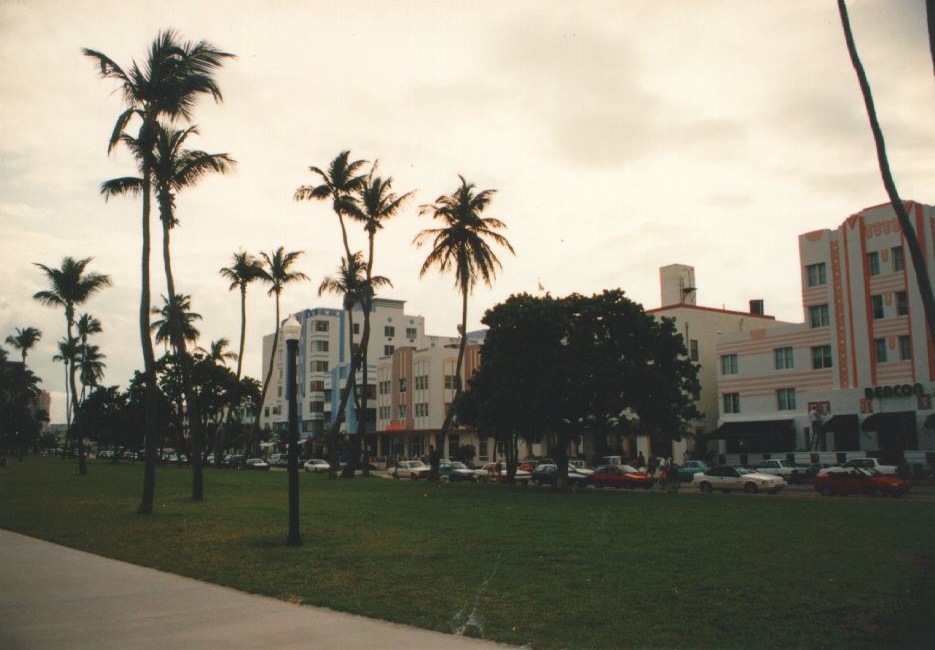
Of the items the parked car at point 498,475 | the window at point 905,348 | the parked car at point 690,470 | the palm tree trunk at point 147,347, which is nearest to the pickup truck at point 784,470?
the parked car at point 690,470

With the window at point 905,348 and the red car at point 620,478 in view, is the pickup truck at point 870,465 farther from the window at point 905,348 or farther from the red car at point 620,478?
the window at point 905,348

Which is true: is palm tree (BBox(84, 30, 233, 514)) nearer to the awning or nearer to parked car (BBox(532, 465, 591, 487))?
parked car (BBox(532, 465, 591, 487))

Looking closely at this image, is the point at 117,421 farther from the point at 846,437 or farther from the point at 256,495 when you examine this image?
the point at 846,437

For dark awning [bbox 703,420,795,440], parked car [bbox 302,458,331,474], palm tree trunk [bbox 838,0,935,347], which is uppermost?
palm tree trunk [bbox 838,0,935,347]

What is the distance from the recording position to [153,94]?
2378cm

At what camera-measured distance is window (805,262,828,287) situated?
168 ft

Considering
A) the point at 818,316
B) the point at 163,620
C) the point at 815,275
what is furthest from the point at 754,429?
→ the point at 163,620

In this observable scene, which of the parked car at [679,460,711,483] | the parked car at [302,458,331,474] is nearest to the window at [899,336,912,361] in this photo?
the parked car at [679,460,711,483]

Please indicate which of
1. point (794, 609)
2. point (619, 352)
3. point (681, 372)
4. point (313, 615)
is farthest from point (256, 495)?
point (794, 609)

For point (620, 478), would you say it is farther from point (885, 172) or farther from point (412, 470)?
point (885, 172)

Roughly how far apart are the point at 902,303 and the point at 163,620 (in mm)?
47378

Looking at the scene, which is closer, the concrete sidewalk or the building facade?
the concrete sidewalk

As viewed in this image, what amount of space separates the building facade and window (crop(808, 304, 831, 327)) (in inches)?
2.5

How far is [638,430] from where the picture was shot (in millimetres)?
38000
